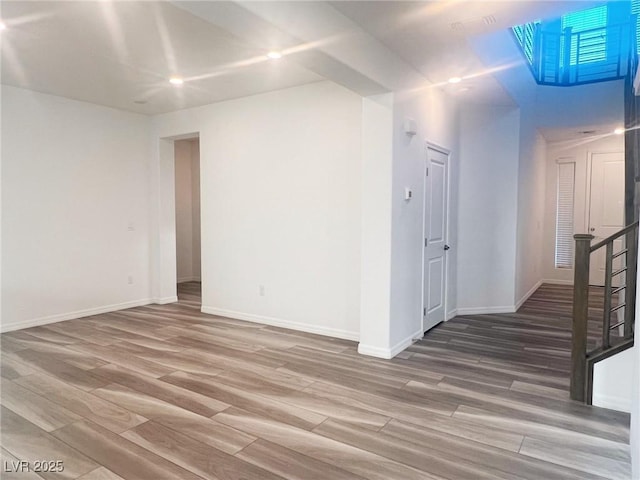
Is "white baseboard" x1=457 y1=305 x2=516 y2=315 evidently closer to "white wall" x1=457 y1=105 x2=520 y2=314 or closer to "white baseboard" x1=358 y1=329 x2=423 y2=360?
"white wall" x1=457 y1=105 x2=520 y2=314

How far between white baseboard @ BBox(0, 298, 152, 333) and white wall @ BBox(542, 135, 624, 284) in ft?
24.0

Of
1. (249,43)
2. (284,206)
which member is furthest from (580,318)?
(284,206)

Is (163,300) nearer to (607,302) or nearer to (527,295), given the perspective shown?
(607,302)

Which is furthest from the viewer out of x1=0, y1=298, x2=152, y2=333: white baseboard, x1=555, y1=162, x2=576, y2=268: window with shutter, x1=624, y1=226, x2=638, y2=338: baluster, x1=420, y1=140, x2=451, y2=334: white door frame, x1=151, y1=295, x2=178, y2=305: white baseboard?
x1=555, y1=162, x2=576, y2=268: window with shutter

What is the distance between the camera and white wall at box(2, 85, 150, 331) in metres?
4.75

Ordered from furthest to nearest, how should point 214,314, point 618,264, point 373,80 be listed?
point 618,264
point 214,314
point 373,80

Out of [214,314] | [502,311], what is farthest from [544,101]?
[214,314]

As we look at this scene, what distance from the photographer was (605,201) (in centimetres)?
748

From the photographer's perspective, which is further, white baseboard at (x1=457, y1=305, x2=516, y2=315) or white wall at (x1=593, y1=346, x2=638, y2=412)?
white baseboard at (x1=457, y1=305, x2=516, y2=315)

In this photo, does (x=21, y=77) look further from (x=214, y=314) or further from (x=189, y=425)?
(x=189, y=425)

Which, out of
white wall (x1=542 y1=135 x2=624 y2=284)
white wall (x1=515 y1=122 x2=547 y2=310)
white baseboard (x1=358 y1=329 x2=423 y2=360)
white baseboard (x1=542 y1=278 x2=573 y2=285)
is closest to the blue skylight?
white wall (x1=515 y1=122 x2=547 y2=310)

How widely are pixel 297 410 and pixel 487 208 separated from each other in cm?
400

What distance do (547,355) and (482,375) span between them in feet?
3.10

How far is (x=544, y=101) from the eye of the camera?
6.12m
